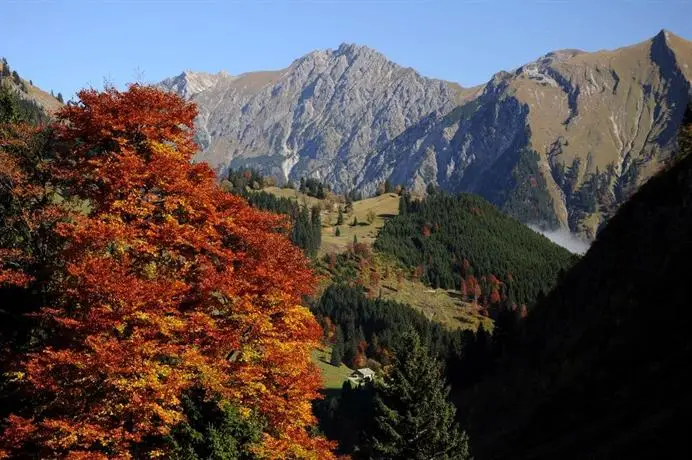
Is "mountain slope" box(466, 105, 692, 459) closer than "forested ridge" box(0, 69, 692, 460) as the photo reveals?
No

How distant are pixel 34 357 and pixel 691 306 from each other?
39.5 metres

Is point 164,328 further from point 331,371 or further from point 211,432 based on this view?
point 331,371

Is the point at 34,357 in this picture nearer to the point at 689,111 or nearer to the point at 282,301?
the point at 282,301

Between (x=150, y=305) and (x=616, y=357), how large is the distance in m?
36.4

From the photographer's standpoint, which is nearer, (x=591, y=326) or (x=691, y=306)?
(x=691, y=306)

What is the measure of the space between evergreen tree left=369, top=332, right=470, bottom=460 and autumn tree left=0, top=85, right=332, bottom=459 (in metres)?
7.77

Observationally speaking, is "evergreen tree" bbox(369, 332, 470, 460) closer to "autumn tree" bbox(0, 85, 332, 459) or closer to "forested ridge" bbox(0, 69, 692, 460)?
"forested ridge" bbox(0, 69, 692, 460)

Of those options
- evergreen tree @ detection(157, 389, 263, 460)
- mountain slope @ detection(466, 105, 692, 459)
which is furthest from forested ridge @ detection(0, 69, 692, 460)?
mountain slope @ detection(466, 105, 692, 459)

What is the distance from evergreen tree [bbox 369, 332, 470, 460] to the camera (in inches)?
1468

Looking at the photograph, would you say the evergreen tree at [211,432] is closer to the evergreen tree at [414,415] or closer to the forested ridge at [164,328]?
the forested ridge at [164,328]

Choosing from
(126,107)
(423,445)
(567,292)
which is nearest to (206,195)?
(126,107)

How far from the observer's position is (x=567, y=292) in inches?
3061

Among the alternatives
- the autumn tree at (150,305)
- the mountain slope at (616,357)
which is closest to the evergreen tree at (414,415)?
the mountain slope at (616,357)

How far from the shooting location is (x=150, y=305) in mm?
24078
